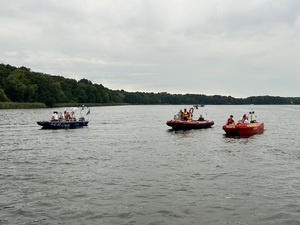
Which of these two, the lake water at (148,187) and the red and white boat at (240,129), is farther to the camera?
the red and white boat at (240,129)

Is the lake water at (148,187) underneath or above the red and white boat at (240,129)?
underneath

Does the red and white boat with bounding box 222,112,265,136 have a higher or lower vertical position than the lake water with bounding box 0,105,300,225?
higher

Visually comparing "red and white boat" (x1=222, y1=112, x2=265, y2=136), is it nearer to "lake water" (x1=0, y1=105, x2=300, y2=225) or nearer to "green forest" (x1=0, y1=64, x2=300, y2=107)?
"lake water" (x1=0, y1=105, x2=300, y2=225)

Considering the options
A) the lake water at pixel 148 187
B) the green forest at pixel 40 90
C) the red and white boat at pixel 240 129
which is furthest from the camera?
the green forest at pixel 40 90

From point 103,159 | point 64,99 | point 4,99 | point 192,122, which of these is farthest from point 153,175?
point 64,99

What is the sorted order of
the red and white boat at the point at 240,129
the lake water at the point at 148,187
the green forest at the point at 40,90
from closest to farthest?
the lake water at the point at 148,187 → the red and white boat at the point at 240,129 → the green forest at the point at 40,90

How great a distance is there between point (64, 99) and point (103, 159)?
386ft

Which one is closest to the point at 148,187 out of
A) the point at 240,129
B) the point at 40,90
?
the point at 240,129

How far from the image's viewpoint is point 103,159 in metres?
20.9

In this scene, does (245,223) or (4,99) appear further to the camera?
(4,99)

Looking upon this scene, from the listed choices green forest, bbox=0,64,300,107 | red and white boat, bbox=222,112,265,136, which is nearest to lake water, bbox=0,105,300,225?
red and white boat, bbox=222,112,265,136

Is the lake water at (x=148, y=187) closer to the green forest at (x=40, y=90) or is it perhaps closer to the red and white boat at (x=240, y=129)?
the red and white boat at (x=240, y=129)

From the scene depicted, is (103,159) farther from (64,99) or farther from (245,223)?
(64,99)

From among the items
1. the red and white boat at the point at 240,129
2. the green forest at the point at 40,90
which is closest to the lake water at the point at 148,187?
the red and white boat at the point at 240,129
